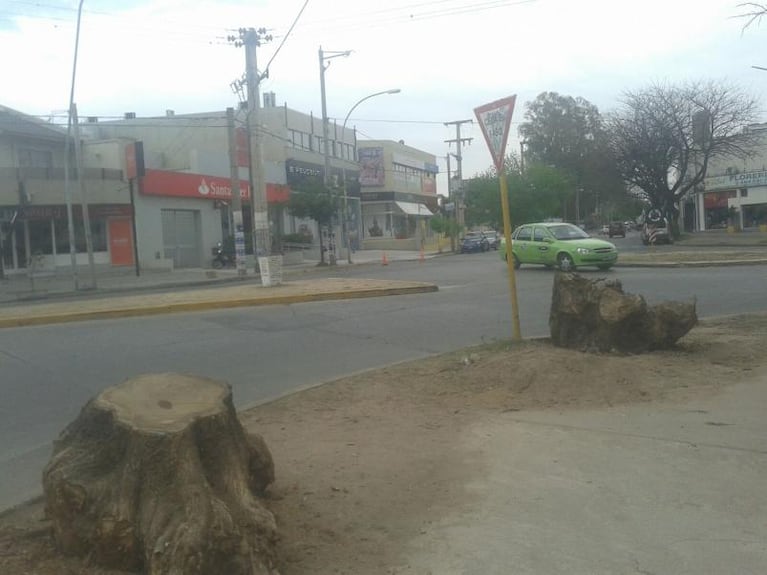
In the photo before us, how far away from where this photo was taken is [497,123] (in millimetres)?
8891

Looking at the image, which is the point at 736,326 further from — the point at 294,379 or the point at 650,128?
the point at 650,128

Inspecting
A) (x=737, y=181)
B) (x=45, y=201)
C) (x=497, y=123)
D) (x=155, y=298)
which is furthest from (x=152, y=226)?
(x=737, y=181)

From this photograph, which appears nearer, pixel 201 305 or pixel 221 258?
pixel 201 305

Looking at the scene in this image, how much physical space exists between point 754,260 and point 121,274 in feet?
81.3

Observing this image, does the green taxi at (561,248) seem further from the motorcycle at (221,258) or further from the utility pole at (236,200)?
the motorcycle at (221,258)

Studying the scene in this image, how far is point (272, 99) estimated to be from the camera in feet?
191

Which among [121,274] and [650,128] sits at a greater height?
[650,128]

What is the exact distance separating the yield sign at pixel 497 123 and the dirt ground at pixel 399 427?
229 centimetres

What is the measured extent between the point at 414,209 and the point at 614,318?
60944mm

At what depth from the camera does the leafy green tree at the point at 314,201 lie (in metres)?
35.8

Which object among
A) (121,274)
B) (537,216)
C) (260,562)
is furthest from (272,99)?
(260,562)

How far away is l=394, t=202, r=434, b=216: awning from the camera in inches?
2571

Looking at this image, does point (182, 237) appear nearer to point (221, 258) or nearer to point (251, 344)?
point (221, 258)

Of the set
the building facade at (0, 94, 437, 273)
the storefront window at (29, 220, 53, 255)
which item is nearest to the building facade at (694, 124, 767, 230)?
the building facade at (0, 94, 437, 273)
